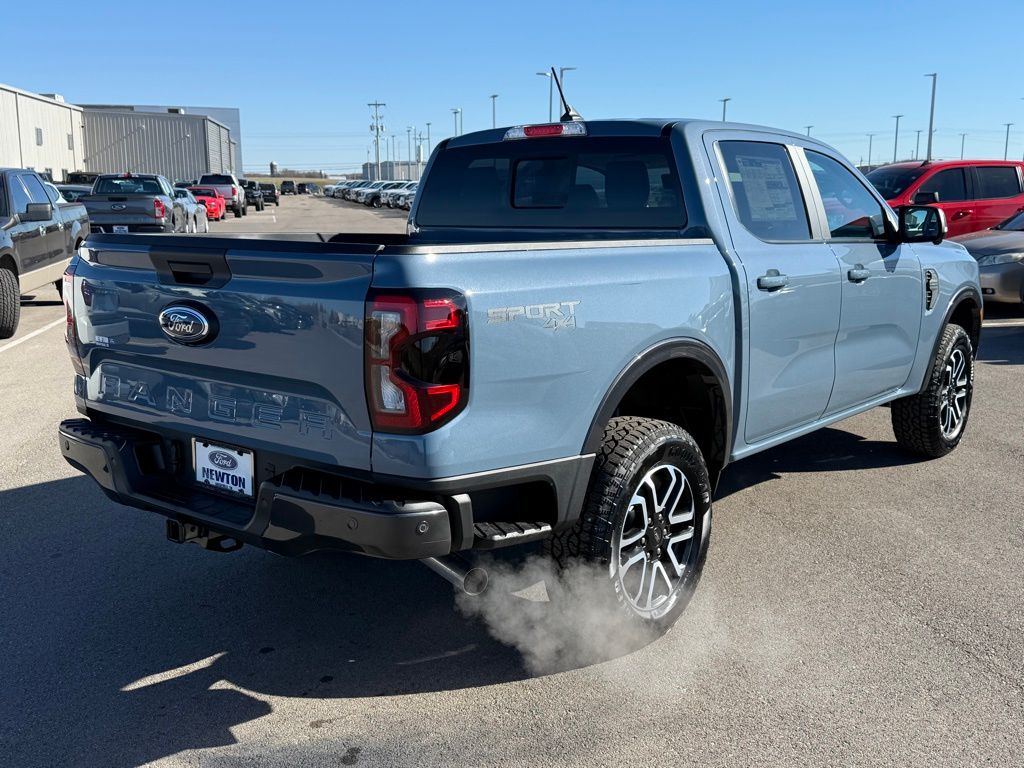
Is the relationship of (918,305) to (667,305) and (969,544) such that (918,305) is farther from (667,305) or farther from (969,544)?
(667,305)

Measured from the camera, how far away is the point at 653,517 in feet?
12.1

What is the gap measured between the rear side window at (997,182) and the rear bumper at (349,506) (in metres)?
14.5

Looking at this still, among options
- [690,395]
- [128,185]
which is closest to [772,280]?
[690,395]

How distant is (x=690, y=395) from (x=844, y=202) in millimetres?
1725

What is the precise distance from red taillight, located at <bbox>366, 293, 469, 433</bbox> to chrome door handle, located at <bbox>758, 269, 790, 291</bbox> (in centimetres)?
177

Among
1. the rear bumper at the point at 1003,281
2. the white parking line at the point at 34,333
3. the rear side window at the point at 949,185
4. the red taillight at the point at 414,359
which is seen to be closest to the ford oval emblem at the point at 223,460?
the red taillight at the point at 414,359

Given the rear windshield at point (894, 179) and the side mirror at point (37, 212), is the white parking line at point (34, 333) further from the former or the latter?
the rear windshield at point (894, 179)

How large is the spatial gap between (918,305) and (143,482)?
13.9 feet

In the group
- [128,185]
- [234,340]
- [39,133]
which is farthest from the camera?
[39,133]

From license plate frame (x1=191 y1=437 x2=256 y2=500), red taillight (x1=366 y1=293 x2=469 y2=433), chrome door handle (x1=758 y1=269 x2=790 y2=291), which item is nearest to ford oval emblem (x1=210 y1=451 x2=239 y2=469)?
license plate frame (x1=191 y1=437 x2=256 y2=500)

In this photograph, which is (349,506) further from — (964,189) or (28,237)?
(964,189)

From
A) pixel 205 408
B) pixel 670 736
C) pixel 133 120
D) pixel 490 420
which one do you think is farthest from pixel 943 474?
pixel 133 120

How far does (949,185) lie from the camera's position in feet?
50.2

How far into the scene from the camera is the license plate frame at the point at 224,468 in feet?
10.4
